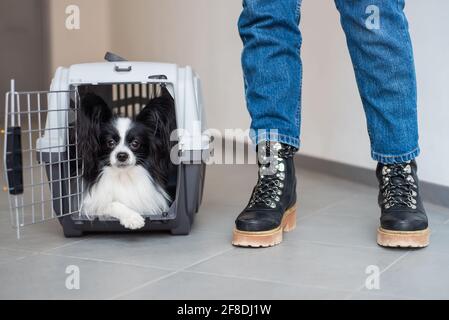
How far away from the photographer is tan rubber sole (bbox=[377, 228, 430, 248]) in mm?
1504

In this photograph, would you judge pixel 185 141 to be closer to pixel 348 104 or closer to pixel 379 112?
pixel 379 112

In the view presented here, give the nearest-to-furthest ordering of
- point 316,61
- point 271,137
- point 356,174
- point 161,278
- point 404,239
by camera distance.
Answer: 1. point 161,278
2. point 404,239
3. point 271,137
4. point 356,174
5. point 316,61

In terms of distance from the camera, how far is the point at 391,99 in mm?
1516

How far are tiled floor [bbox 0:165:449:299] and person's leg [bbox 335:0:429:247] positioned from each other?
7 centimetres

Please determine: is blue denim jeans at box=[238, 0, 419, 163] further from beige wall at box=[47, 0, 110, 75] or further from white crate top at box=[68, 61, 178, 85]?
beige wall at box=[47, 0, 110, 75]

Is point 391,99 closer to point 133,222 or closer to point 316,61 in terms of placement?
point 133,222

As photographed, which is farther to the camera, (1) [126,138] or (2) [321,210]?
(2) [321,210]

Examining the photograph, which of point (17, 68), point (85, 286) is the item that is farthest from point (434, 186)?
point (17, 68)

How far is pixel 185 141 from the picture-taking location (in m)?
1.62

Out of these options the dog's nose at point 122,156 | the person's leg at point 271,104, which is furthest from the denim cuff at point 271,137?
the dog's nose at point 122,156

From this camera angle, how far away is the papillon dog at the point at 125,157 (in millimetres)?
1650

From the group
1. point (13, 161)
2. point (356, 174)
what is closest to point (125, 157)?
point (13, 161)

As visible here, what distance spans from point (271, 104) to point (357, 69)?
22 cm

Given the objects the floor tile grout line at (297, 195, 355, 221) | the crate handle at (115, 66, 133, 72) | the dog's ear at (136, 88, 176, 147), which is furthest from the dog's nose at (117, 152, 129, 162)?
the floor tile grout line at (297, 195, 355, 221)
